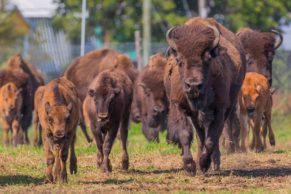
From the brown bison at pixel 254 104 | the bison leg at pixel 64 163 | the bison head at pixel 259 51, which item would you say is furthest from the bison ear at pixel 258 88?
the bison leg at pixel 64 163

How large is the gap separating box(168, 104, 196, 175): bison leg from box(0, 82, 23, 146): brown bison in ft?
27.2

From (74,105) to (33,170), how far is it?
2.09 metres

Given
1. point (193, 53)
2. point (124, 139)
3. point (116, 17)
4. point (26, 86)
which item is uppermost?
point (116, 17)

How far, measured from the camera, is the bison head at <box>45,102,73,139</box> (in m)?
15.4

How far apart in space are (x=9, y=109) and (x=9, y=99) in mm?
224

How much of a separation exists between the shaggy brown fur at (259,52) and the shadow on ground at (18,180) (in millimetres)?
6964

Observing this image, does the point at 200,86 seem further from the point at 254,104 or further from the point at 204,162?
the point at 254,104

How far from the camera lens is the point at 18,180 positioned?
16406 millimetres

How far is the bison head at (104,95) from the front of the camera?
56.8 ft

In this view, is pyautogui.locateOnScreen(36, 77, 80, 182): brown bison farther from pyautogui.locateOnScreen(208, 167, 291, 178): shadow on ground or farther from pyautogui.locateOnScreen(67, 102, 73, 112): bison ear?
pyautogui.locateOnScreen(208, 167, 291, 178): shadow on ground

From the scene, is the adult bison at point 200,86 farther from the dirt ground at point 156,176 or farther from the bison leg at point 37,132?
the bison leg at point 37,132

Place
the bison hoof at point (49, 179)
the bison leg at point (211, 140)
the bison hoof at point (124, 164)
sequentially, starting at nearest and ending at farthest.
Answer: the bison hoof at point (49, 179), the bison leg at point (211, 140), the bison hoof at point (124, 164)

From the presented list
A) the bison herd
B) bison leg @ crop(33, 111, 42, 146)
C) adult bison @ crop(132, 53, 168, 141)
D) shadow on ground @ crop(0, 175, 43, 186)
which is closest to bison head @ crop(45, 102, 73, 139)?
the bison herd

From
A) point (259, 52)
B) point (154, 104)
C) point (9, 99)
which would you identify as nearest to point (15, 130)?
point (9, 99)
